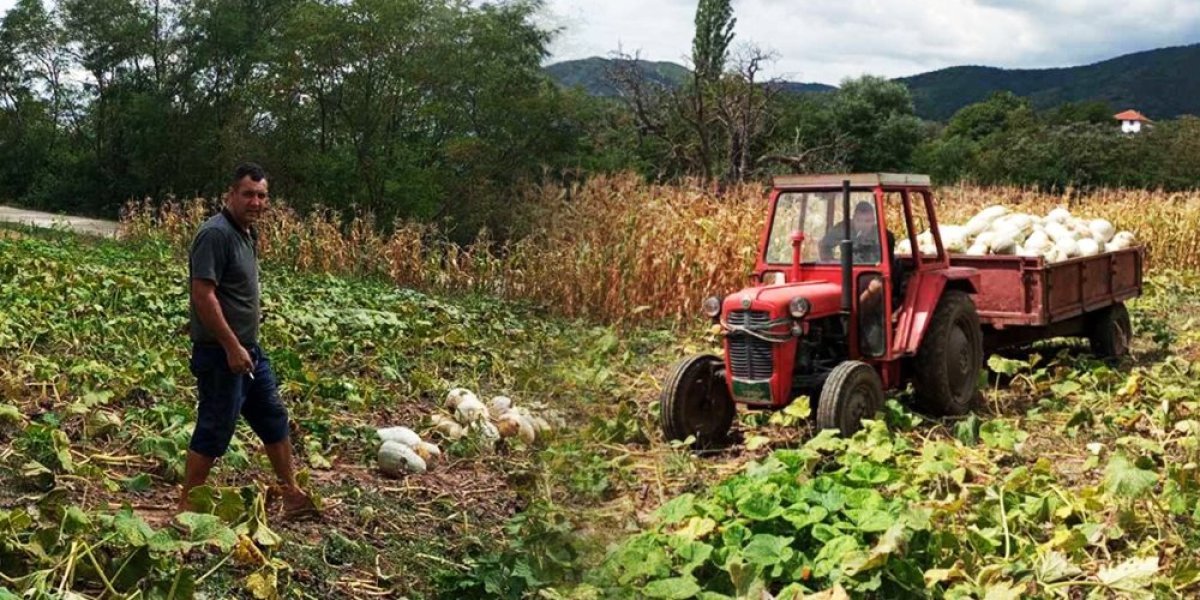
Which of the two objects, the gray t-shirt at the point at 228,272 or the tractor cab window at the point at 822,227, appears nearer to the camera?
the gray t-shirt at the point at 228,272

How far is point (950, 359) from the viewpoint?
576 centimetres

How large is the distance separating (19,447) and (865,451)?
335 cm

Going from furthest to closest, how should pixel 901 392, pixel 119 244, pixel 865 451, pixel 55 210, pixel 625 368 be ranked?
pixel 55 210 < pixel 119 244 < pixel 625 368 < pixel 901 392 < pixel 865 451

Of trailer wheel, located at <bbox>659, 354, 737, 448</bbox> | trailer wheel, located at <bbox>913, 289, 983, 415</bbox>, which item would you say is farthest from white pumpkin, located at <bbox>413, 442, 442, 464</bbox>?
trailer wheel, located at <bbox>913, 289, 983, 415</bbox>

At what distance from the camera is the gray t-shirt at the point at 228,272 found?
3.65 meters

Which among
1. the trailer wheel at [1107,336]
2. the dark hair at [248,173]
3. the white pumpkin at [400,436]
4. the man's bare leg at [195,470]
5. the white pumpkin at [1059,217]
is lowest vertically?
the trailer wheel at [1107,336]

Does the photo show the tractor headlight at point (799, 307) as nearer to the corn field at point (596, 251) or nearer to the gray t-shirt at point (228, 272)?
the corn field at point (596, 251)

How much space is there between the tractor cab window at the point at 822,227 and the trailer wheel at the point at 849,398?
1.71 feet

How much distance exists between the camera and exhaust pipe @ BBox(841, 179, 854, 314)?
16.4ft

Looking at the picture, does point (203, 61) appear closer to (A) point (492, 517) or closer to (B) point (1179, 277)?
(B) point (1179, 277)

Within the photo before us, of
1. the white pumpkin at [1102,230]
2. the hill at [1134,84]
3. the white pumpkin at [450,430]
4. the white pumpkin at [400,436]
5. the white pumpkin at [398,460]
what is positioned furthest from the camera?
the hill at [1134,84]

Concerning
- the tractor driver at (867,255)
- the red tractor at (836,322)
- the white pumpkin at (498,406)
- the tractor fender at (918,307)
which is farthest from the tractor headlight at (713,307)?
the white pumpkin at (498,406)

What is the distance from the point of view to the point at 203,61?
32188 millimetres

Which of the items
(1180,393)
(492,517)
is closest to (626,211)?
(1180,393)
